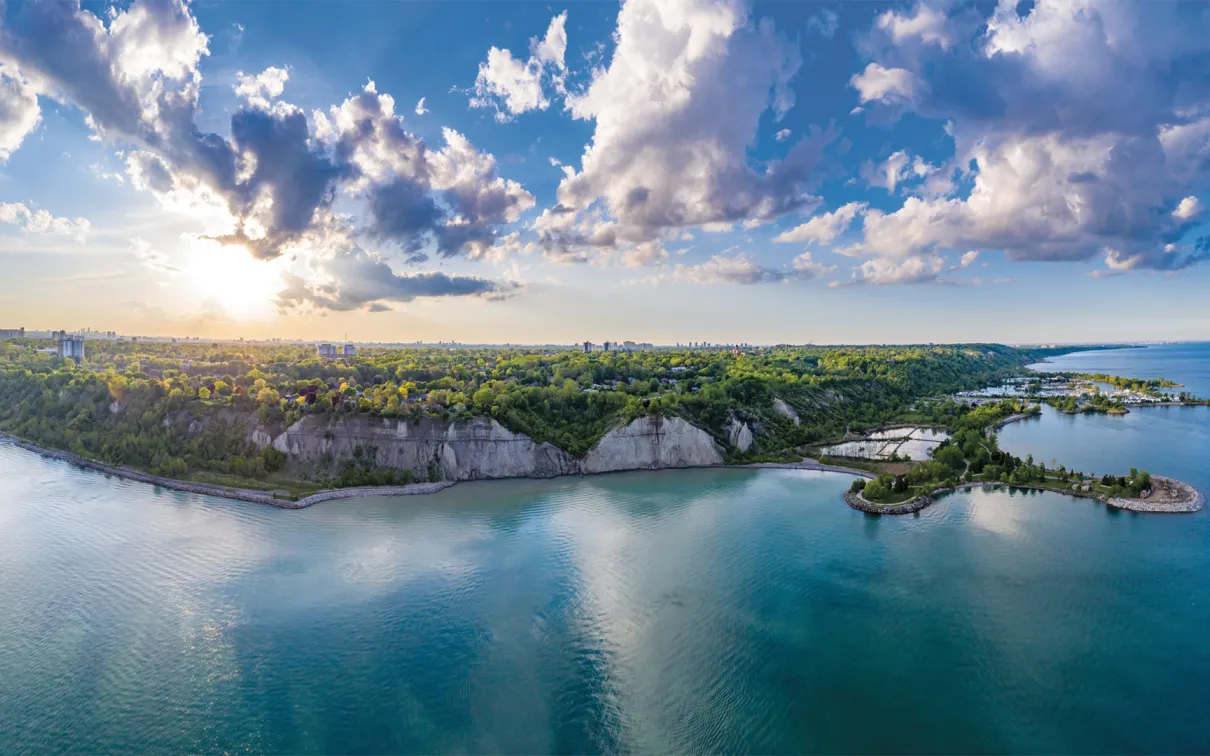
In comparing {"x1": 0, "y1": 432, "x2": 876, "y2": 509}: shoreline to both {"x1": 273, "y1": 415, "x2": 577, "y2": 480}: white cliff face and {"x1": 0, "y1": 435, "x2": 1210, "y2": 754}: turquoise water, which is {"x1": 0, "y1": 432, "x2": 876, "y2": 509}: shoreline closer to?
{"x1": 273, "y1": 415, "x2": 577, "y2": 480}: white cliff face

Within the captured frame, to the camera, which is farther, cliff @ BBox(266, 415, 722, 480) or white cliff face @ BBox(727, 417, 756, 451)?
white cliff face @ BBox(727, 417, 756, 451)

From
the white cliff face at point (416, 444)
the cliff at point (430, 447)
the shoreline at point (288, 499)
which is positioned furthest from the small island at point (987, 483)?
the white cliff face at point (416, 444)

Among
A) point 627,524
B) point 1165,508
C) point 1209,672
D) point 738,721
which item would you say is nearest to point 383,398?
point 627,524

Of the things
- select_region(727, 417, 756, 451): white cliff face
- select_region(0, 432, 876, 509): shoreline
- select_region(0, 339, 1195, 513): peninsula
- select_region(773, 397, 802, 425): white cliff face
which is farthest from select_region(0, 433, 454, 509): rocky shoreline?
select_region(773, 397, 802, 425): white cliff face

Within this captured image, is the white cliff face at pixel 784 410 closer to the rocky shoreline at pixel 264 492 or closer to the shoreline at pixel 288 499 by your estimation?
the shoreline at pixel 288 499

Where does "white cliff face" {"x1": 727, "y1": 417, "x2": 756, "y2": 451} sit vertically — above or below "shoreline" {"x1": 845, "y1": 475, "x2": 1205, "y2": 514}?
above

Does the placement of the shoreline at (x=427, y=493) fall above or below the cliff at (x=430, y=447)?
below
